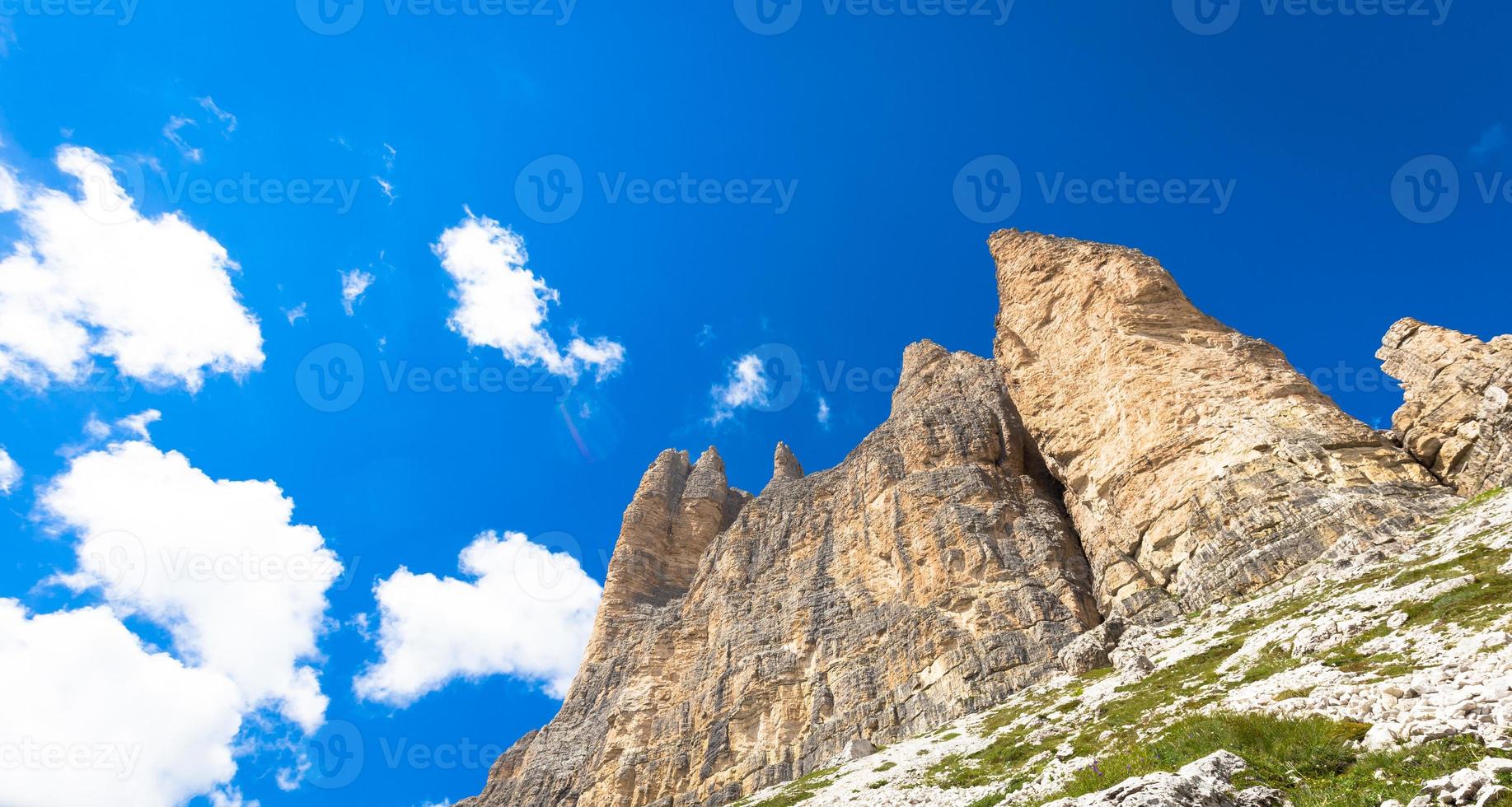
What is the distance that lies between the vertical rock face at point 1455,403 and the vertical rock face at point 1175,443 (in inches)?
61.1

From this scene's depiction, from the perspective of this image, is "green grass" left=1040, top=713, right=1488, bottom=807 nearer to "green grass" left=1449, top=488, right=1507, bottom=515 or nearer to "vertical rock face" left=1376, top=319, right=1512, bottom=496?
"green grass" left=1449, top=488, right=1507, bottom=515

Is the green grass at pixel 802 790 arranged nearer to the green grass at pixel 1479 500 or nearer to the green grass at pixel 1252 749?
the green grass at pixel 1252 749

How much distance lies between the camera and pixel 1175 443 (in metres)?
48.6

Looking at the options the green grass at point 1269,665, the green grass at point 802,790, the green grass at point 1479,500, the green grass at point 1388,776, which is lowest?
the green grass at point 1388,776

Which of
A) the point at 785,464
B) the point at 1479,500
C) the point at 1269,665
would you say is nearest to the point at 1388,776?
the point at 1269,665

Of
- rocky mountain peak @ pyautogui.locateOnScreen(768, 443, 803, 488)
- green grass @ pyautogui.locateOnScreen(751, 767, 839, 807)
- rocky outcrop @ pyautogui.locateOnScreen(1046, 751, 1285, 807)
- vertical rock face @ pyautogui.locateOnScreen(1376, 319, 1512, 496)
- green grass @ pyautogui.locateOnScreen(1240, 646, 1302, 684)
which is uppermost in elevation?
rocky mountain peak @ pyautogui.locateOnScreen(768, 443, 803, 488)

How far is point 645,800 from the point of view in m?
57.5

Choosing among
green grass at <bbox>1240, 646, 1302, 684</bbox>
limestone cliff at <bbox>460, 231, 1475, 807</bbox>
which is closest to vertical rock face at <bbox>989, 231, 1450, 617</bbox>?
limestone cliff at <bbox>460, 231, 1475, 807</bbox>

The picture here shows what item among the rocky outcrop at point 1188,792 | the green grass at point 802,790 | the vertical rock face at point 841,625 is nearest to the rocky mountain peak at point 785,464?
the vertical rock face at point 841,625

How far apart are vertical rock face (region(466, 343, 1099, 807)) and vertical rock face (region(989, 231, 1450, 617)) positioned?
5966 mm

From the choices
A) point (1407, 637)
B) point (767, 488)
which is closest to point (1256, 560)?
point (1407, 637)

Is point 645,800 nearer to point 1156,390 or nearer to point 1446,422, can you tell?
point 1156,390

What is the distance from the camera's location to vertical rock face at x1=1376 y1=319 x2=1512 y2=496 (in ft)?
119

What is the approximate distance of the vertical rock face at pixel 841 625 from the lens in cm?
5016
